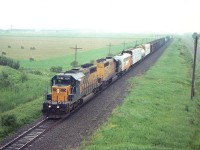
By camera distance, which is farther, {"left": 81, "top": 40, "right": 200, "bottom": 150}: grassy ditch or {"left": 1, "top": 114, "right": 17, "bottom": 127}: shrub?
{"left": 1, "top": 114, "right": 17, "bottom": 127}: shrub

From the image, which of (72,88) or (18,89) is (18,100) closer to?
(18,89)

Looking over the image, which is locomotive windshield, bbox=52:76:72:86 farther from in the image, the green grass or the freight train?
the green grass

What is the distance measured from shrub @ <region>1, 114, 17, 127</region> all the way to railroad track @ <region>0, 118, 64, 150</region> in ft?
5.59

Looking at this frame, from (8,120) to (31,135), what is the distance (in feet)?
8.93

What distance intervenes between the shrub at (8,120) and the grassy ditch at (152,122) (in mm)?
6865

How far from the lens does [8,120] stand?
2428cm

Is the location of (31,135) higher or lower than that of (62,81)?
lower

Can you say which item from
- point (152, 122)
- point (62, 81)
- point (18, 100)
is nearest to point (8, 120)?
point (62, 81)

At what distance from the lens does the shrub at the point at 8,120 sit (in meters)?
24.2

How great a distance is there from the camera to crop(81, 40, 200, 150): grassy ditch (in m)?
21.3

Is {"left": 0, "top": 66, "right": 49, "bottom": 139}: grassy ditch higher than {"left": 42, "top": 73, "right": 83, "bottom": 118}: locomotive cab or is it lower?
lower

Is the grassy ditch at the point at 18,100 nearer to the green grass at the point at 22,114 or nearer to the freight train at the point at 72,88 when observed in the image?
the green grass at the point at 22,114

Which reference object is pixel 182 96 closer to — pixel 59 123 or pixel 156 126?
pixel 156 126

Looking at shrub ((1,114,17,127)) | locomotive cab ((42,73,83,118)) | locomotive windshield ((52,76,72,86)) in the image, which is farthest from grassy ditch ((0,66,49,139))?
locomotive windshield ((52,76,72,86))
